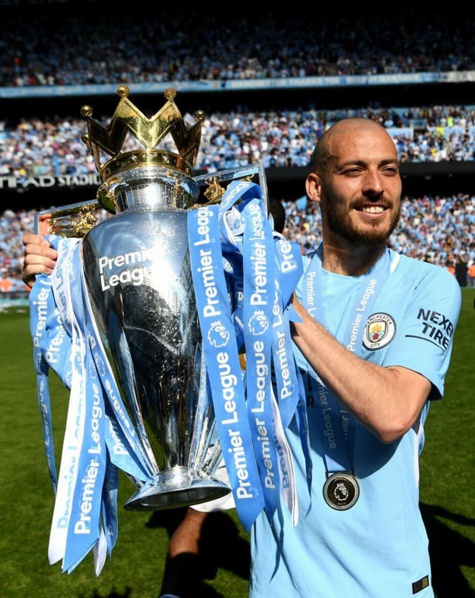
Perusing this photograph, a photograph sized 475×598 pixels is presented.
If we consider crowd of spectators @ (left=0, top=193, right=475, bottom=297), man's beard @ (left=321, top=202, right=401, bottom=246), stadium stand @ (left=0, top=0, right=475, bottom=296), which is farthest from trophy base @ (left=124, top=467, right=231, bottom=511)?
stadium stand @ (left=0, top=0, right=475, bottom=296)

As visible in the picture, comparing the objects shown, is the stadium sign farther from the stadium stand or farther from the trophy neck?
the trophy neck

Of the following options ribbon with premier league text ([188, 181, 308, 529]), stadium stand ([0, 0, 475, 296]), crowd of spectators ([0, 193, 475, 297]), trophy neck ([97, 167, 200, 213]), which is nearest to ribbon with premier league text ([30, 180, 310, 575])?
ribbon with premier league text ([188, 181, 308, 529])

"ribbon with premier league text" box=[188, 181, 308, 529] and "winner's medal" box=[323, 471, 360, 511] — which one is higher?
"ribbon with premier league text" box=[188, 181, 308, 529]

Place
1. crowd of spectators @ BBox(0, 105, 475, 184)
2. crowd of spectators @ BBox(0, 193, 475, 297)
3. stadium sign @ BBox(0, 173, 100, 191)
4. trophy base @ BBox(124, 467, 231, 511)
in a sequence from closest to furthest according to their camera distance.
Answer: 1. trophy base @ BBox(124, 467, 231, 511)
2. crowd of spectators @ BBox(0, 193, 475, 297)
3. stadium sign @ BBox(0, 173, 100, 191)
4. crowd of spectators @ BBox(0, 105, 475, 184)

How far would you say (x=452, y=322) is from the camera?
153cm

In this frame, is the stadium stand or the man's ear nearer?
the man's ear

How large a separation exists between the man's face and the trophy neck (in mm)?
383

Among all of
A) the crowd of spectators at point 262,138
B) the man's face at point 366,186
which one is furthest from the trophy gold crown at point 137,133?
the crowd of spectators at point 262,138

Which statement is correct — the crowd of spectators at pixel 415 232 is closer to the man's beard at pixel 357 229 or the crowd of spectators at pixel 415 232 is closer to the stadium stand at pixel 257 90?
the stadium stand at pixel 257 90

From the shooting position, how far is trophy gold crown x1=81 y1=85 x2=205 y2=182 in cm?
131

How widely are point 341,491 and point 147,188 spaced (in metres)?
0.80

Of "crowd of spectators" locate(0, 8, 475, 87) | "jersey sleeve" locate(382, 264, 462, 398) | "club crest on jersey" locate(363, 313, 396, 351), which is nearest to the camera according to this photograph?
"jersey sleeve" locate(382, 264, 462, 398)

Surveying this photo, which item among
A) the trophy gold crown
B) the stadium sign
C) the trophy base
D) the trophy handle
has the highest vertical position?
the stadium sign

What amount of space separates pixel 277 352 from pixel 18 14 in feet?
93.2
